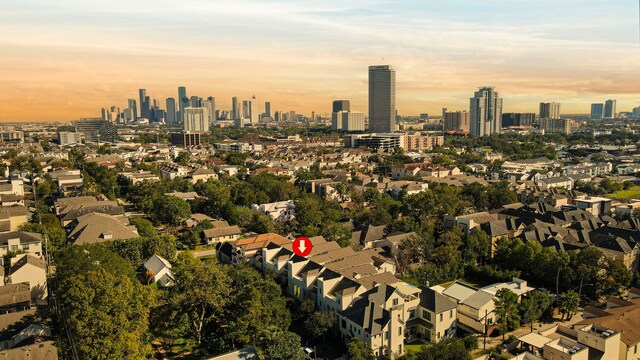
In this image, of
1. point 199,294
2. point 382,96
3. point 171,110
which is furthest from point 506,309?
point 171,110

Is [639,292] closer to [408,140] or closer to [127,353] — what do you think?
[127,353]

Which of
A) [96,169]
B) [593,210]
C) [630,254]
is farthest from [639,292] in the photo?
[96,169]

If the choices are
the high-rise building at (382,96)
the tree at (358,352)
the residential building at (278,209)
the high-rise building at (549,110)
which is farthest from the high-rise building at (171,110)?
the tree at (358,352)

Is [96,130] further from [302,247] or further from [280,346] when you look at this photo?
[280,346]

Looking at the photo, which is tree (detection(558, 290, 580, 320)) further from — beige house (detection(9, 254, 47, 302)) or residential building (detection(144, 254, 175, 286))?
beige house (detection(9, 254, 47, 302))

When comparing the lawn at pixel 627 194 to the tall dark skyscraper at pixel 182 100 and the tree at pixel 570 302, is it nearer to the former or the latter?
the tree at pixel 570 302

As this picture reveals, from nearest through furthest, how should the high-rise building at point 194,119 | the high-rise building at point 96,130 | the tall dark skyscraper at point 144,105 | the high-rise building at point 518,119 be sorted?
the high-rise building at point 96,130
the high-rise building at point 194,119
the high-rise building at point 518,119
the tall dark skyscraper at point 144,105
